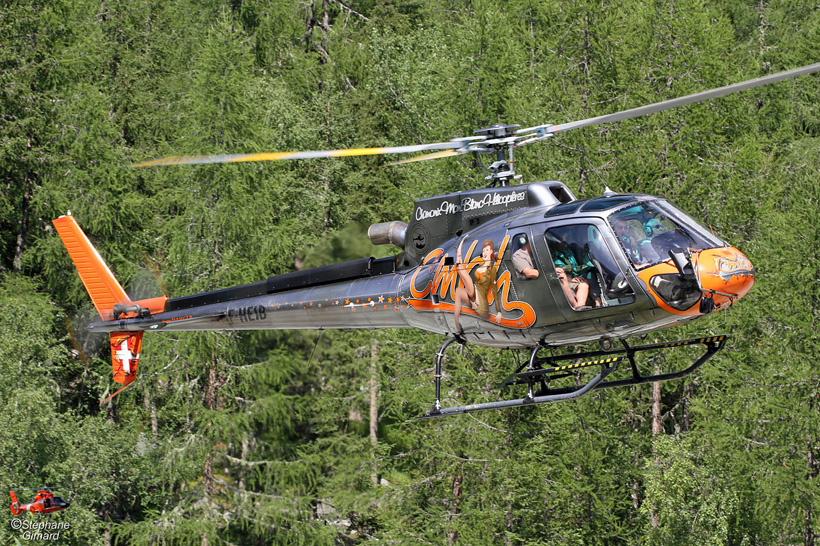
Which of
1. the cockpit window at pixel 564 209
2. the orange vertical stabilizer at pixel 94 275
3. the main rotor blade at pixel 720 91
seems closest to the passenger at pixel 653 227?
the cockpit window at pixel 564 209

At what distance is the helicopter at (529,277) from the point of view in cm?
1039

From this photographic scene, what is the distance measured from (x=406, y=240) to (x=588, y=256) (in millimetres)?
3279

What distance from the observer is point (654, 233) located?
34.8ft

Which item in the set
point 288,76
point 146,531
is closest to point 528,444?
point 146,531

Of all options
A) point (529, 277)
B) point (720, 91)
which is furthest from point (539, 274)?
point (720, 91)

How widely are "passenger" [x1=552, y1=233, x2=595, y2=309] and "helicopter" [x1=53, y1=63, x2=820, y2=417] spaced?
12mm

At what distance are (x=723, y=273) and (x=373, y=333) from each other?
19.4m

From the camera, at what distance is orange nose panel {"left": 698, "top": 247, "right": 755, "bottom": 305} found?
33.4 ft

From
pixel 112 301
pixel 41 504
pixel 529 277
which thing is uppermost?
pixel 529 277

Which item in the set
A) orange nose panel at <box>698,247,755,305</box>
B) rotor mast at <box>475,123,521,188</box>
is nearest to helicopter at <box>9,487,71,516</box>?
rotor mast at <box>475,123,521,188</box>

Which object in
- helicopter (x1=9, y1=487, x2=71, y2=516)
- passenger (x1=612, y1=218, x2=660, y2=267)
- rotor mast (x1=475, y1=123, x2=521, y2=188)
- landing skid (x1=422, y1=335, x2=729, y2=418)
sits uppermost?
rotor mast (x1=475, y1=123, x2=521, y2=188)

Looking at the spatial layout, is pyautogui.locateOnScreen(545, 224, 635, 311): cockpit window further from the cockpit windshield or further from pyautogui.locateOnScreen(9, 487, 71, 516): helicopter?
pyautogui.locateOnScreen(9, 487, 71, 516): helicopter

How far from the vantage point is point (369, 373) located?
29.2 m

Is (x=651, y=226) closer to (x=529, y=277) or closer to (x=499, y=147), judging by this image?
(x=529, y=277)
